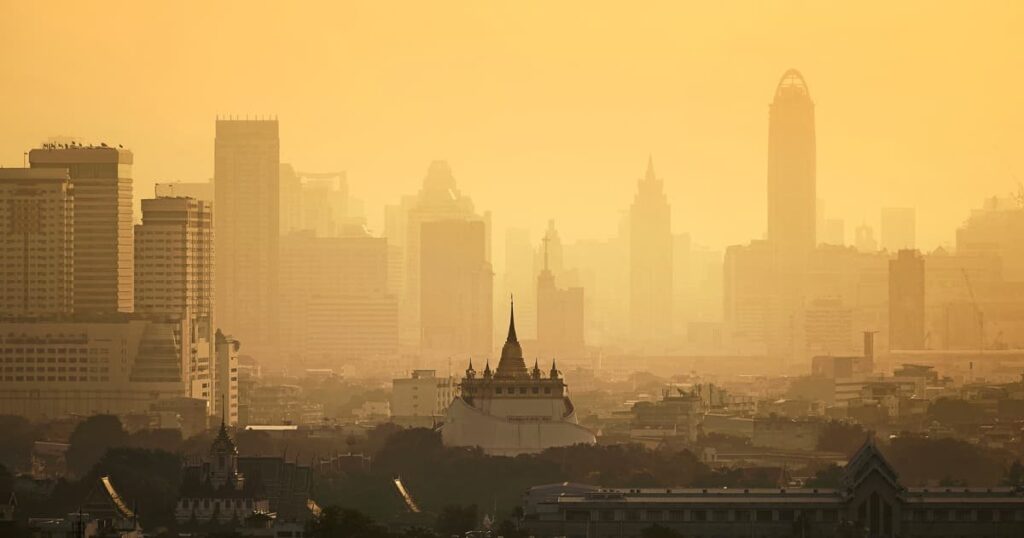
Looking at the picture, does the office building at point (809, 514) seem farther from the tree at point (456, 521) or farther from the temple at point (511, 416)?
the temple at point (511, 416)

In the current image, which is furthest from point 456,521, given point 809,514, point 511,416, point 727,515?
point 511,416

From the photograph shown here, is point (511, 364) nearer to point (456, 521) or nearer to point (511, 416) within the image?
point (511, 416)

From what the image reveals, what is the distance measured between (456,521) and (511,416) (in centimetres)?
2984

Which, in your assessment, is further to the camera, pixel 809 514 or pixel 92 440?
pixel 92 440

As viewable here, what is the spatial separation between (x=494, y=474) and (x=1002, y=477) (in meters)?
17.9

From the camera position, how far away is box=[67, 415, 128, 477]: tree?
483ft

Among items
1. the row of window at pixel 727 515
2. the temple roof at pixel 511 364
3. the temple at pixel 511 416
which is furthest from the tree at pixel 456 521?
the temple roof at pixel 511 364

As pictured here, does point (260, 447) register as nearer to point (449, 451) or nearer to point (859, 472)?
point (449, 451)

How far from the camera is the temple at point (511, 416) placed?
442ft

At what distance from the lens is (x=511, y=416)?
136m

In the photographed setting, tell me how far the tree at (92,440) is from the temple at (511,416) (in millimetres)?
15396

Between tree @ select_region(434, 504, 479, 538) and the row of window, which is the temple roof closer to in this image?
tree @ select_region(434, 504, 479, 538)

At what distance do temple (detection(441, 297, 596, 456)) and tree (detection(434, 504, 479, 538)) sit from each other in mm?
24824

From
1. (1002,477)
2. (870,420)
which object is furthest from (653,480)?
(870,420)
